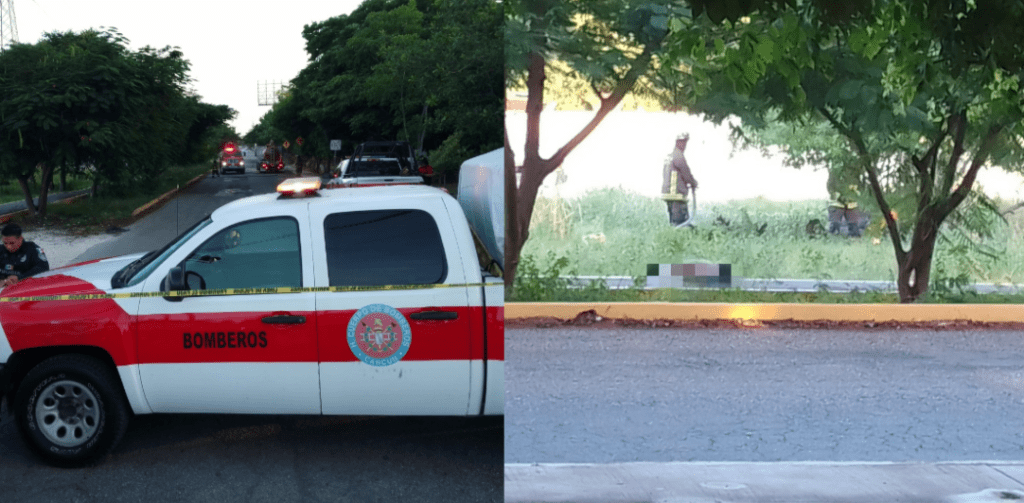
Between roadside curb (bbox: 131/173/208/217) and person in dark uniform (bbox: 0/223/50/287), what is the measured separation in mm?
336

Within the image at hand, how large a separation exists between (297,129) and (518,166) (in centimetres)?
256

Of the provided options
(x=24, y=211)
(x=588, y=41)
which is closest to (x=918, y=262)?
(x=588, y=41)

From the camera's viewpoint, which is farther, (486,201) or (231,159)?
(231,159)

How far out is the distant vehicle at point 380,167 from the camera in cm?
353

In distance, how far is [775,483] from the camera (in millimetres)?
4637

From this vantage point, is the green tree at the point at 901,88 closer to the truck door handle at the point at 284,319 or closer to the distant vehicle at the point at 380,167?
the distant vehicle at the point at 380,167

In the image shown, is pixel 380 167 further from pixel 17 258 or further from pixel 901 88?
pixel 901 88

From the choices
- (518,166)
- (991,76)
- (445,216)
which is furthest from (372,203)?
(991,76)

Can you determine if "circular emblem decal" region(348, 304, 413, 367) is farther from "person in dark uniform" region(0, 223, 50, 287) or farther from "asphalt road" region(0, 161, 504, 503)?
"person in dark uniform" region(0, 223, 50, 287)

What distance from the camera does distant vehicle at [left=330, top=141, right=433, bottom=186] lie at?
3.53 meters

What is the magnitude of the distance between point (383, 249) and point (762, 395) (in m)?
6.13

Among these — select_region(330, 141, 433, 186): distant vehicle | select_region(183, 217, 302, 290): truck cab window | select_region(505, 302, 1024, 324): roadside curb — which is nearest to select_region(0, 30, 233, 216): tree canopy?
select_region(183, 217, 302, 290): truck cab window

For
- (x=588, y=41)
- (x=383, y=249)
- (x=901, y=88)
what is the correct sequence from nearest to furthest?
(x=383, y=249), (x=588, y=41), (x=901, y=88)

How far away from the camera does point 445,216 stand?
366 cm
